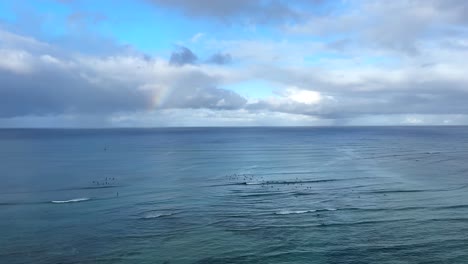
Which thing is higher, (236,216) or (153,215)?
(153,215)

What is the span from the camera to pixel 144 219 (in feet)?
202

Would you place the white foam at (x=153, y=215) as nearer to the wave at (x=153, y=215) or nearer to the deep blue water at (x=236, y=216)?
the wave at (x=153, y=215)

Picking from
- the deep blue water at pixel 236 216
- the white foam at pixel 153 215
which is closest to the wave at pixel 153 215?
the white foam at pixel 153 215

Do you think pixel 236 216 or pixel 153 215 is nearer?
pixel 236 216

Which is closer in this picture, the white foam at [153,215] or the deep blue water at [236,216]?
the deep blue water at [236,216]

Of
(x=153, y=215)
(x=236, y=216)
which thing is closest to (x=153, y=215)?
(x=153, y=215)

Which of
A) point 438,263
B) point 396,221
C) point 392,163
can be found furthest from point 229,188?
point 392,163

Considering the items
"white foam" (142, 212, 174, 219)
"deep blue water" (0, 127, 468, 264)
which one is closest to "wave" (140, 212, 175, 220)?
"white foam" (142, 212, 174, 219)

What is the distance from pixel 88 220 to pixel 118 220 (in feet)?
15.3

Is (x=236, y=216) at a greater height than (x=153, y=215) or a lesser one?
lesser

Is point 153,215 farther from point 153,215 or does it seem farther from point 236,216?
point 236,216

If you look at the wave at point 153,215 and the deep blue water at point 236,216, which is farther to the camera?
the wave at point 153,215

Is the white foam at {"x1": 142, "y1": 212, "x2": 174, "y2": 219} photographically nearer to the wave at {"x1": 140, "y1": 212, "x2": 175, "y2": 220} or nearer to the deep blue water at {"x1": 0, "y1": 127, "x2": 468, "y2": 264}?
the wave at {"x1": 140, "y1": 212, "x2": 175, "y2": 220}

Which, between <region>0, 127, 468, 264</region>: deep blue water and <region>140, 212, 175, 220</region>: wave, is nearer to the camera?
<region>0, 127, 468, 264</region>: deep blue water
